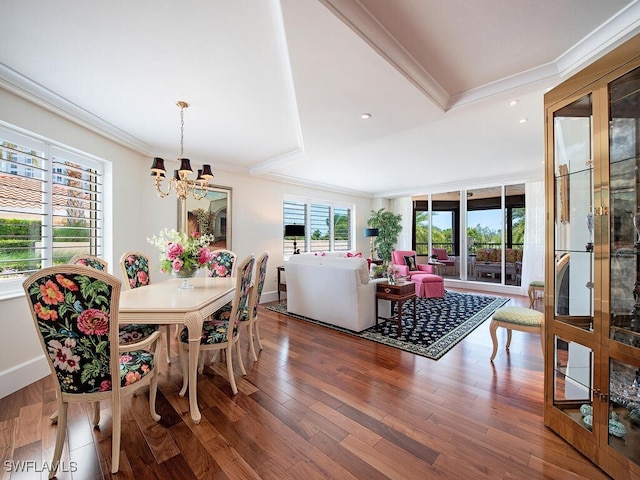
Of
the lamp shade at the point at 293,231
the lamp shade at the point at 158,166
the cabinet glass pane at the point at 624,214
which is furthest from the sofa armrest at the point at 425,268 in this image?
the lamp shade at the point at 158,166

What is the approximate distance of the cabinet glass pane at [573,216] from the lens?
1.58m

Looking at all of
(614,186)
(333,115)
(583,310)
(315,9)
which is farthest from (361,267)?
(315,9)

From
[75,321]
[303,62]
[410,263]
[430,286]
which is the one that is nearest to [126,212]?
[75,321]

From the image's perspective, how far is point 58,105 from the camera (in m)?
2.57

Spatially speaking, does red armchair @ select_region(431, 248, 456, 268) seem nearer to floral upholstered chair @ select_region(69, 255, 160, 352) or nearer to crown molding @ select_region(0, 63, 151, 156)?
floral upholstered chair @ select_region(69, 255, 160, 352)

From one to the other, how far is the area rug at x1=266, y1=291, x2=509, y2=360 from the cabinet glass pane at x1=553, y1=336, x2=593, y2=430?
114cm

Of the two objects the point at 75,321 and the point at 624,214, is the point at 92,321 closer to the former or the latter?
the point at 75,321

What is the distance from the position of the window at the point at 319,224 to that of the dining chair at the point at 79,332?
457cm

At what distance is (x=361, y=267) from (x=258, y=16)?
107 inches

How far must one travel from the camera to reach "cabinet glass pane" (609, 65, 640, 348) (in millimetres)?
1394

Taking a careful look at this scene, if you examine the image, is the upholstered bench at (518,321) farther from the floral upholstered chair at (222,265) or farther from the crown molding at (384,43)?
the floral upholstered chair at (222,265)

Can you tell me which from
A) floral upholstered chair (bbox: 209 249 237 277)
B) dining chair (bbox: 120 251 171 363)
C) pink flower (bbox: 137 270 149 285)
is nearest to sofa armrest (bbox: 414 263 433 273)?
floral upholstered chair (bbox: 209 249 237 277)

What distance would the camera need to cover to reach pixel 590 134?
→ 4.98ft

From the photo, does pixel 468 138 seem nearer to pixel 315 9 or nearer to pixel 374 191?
pixel 315 9
